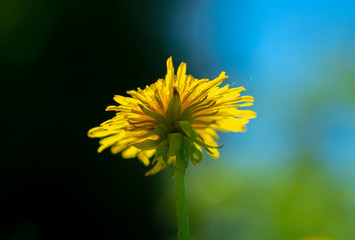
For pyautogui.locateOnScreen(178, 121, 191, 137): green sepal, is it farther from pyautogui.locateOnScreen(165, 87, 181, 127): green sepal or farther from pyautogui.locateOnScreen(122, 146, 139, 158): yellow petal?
pyautogui.locateOnScreen(122, 146, 139, 158): yellow petal
